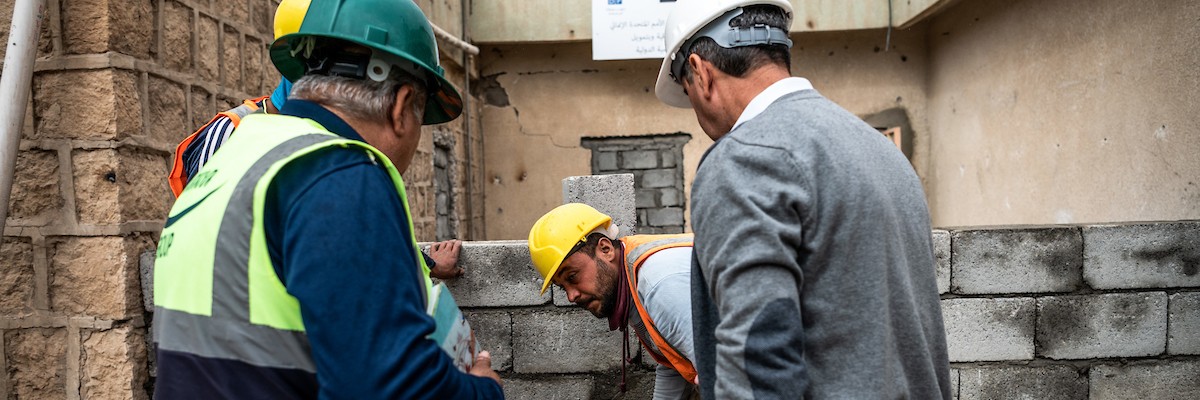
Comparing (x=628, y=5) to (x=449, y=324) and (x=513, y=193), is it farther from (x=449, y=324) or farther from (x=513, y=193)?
(x=449, y=324)

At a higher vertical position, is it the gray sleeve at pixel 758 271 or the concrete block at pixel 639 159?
the concrete block at pixel 639 159

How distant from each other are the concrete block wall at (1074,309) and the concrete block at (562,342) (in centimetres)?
152

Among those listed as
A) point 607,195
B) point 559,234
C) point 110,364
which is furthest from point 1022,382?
point 110,364

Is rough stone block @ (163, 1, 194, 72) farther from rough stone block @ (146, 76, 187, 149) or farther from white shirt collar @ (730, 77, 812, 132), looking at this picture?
white shirt collar @ (730, 77, 812, 132)

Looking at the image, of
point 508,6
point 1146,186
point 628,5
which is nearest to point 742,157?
point 1146,186

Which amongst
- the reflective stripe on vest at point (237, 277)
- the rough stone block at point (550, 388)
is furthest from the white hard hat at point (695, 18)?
the rough stone block at point (550, 388)

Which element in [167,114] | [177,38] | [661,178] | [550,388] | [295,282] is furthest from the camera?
[661,178]

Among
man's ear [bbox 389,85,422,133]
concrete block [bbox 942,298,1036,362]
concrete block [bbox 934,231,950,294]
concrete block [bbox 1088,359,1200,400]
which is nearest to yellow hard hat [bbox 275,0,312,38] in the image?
man's ear [bbox 389,85,422,133]

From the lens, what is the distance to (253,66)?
3916 millimetres

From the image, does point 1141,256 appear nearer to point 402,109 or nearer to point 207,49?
point 402,109

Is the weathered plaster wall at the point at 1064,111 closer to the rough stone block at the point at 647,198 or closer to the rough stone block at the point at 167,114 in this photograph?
the rough stone block at the point at 647,198

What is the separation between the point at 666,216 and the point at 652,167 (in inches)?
24.2

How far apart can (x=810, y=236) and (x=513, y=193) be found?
7856 millimetres

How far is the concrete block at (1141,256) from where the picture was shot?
127 inches
